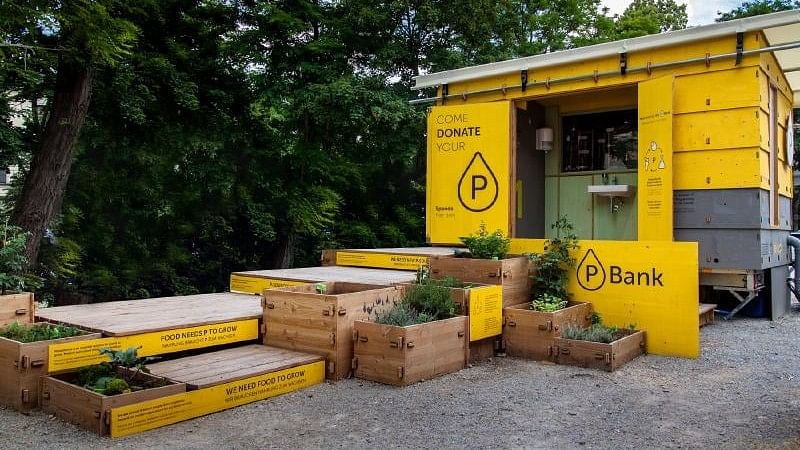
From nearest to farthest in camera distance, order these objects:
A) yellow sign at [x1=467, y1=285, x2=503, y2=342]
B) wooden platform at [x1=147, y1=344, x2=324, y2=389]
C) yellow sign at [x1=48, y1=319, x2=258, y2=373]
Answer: yellow sign at [x1=48, y1=319, x2=258, y2=373], wooden platform at [x1=147, y1=344, x2=324, y2=389], yellow sign at [x1=467, y1=285, x2=503, y2=342]

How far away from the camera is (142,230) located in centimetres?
1470

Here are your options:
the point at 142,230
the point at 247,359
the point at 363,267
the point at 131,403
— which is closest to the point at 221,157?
the point at 142,230

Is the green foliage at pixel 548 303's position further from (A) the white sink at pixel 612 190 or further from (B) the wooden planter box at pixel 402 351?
(A) the white sink at pixel 612 190

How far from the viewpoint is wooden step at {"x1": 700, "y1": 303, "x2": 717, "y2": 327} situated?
29.2 feet

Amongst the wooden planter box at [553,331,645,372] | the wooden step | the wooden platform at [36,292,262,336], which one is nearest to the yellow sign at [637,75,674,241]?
the wooden step

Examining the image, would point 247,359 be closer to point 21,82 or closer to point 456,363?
point 456,363

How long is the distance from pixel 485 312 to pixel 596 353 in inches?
46.7

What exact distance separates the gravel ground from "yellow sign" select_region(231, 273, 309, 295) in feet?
7.47

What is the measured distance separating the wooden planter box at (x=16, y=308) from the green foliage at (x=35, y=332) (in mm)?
149

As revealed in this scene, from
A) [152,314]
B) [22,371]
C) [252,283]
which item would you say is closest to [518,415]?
[152,314]

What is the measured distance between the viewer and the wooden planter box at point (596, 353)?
6.35 meters

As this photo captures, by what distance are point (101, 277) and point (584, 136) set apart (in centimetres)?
1019

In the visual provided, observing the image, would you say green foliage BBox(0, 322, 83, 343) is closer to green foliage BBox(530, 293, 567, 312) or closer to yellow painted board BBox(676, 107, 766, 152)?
green foliage BBox(530, 293, 567, 312)

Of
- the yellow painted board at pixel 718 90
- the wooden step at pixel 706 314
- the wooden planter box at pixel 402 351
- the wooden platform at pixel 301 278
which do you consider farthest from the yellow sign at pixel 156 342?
the wooden step at pixel 706 314
